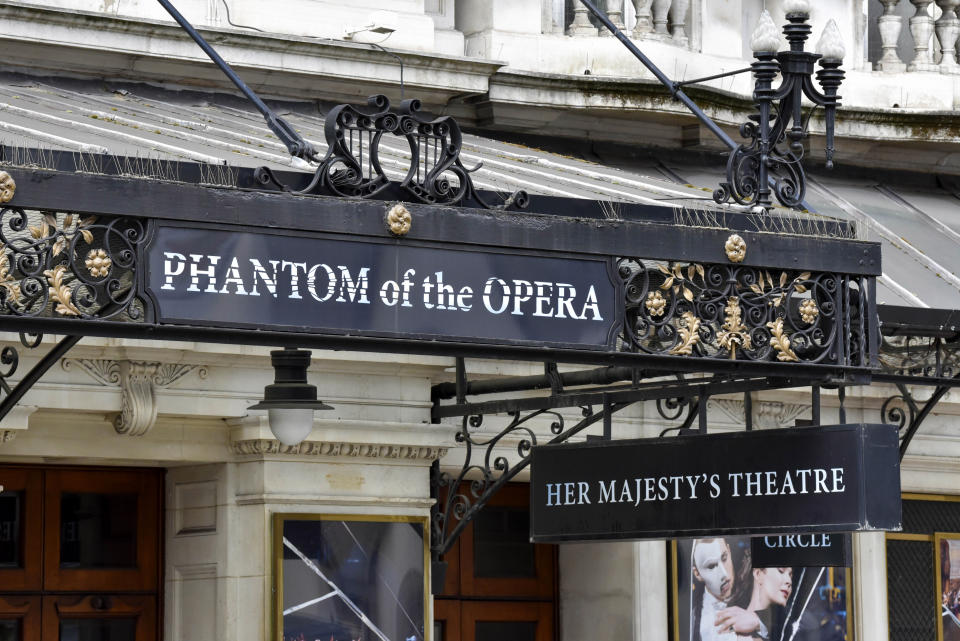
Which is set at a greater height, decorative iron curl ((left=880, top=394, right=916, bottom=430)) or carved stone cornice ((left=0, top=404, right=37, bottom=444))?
decorative iron curl ((left=880, top=394, right=916, bottom=430))

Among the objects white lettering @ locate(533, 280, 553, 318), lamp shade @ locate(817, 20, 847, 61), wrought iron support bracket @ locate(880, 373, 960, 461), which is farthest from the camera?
wrought iron support bracket @ locate(880, 373, 960, 461)

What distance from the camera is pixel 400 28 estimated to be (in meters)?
12.0

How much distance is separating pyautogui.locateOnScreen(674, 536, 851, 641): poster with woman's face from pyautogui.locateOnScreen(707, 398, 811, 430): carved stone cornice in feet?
2.52

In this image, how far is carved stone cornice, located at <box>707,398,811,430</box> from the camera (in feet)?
38.4

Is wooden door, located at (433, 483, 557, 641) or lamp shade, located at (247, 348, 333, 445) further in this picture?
wooden door, located at (433, 483, 557, 641)

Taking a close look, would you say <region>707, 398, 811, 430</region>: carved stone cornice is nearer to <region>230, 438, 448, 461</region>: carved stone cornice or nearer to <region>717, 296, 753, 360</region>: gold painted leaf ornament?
<region>230, 438, 448, 461</region>: carved stone cornice

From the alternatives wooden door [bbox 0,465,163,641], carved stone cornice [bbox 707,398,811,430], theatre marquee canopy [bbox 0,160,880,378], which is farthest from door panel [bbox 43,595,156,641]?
theatre marquee canopy [bbox 0,160,880,378]

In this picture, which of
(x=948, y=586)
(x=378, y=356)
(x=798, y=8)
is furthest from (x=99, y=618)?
(x=948, y=586)

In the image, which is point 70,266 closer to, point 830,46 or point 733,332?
point 733,332

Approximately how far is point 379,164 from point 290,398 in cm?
230

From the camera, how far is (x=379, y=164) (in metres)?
6.78

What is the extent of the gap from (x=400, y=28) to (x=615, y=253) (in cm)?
524

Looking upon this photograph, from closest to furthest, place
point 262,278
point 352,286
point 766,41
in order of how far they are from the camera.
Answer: point 262,278 → point 352,286 → point 766,41

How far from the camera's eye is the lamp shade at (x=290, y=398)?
8.84 meters
